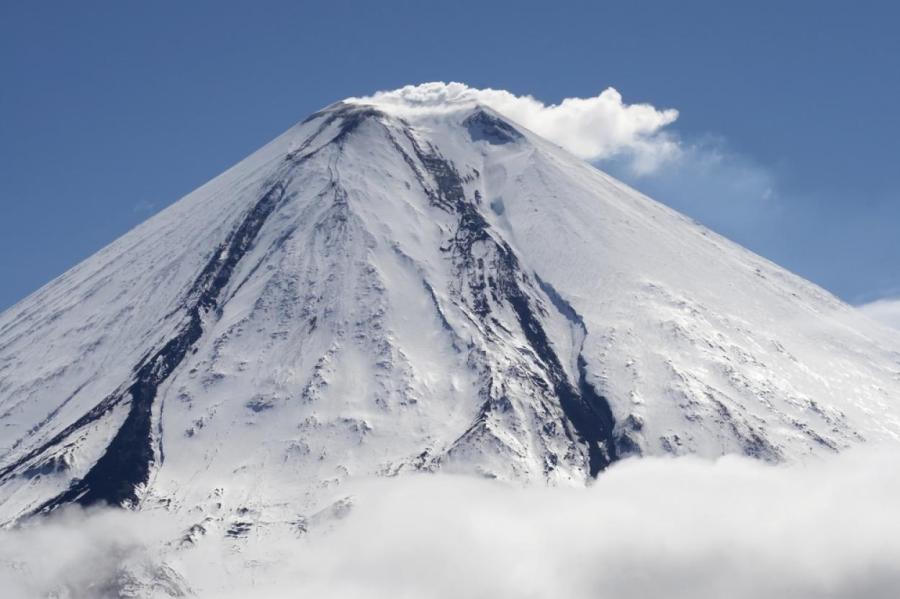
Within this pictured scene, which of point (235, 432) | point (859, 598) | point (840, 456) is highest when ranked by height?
point (235, 432)

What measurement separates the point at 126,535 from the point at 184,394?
3138 cm

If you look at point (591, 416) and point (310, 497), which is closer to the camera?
point (310, 497)

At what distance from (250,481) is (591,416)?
151 feet

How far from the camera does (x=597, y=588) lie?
178375 mm

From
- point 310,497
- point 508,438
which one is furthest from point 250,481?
point 508,438

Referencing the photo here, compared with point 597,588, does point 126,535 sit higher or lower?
higher

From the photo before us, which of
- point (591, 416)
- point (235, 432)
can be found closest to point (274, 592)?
point (235, 432)

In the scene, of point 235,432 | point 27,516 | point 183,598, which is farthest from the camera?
point 235,432

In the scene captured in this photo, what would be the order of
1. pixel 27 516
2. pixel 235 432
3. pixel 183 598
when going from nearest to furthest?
pixel 183 598 → pixel 27 516 → pixel 235 432

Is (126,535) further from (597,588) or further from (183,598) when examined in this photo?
(597,588)

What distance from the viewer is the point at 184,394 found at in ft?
650

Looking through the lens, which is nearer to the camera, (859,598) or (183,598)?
(183,598)

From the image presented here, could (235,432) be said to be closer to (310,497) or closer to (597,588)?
(310,497)

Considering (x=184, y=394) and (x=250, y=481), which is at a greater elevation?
(x=184, y=394)
